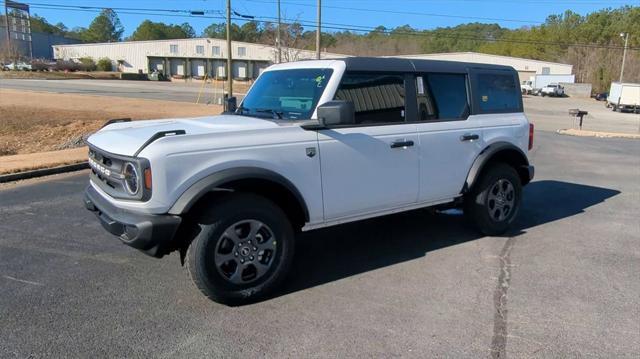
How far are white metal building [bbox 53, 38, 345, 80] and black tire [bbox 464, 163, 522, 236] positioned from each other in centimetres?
9070

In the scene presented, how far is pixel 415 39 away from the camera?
128 metres

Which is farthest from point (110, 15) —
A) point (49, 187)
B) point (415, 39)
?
point (49, 187)

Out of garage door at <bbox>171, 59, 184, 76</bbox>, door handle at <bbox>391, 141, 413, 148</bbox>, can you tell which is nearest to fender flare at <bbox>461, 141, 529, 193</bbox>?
door handle at <bbox>391, 141, 413, 148</bbox>

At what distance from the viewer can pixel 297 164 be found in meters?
4.29

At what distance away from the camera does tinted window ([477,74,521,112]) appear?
5907mm

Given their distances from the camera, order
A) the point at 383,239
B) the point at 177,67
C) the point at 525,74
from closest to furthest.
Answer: the point at 383,239, the point at 525,74, the point at 177,67

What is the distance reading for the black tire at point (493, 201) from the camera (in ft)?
19.2

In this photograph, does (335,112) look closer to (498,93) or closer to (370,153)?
(370,153)

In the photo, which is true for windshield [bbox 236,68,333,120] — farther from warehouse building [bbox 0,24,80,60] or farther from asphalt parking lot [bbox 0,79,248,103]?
warehouse building [bbox 0,24,80,60]

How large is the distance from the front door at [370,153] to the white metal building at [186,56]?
91453 mm

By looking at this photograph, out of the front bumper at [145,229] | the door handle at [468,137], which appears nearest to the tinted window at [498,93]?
the door handle at [468,137]

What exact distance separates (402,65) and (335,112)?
137cm

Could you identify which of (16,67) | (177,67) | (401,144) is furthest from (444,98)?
(177,67)

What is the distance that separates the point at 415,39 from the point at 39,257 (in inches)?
5117
